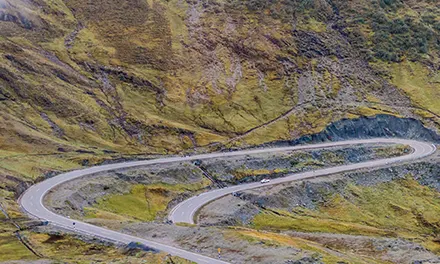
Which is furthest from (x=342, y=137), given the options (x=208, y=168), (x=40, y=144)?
(x=40, y=144)

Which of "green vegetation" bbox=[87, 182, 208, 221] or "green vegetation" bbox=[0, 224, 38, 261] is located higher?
"green vegetation" bbox=[0, 224, 38, 261]

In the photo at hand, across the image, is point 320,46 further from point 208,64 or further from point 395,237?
point 395,237

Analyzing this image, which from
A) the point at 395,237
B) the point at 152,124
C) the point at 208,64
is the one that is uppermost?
the point at 208,64

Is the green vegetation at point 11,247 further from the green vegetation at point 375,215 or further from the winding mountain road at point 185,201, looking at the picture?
the green vegetation at point 375,215

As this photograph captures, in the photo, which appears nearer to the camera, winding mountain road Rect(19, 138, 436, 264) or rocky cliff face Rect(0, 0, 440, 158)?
winding mountain road Rect(19, 138, 436, 264)

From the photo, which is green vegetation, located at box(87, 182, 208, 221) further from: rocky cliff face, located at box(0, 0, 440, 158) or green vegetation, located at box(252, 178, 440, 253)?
rocky cliff face, located at box(0, 0, 440, 158)

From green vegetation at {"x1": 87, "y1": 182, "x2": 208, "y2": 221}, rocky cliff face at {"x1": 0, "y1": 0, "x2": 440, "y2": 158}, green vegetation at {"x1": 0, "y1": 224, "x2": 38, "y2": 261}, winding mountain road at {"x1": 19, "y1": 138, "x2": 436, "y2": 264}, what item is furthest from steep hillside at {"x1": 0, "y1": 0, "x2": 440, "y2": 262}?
green vegetation at {"x1": 0, "y1": 224, "x2": 38, "y2": 261}

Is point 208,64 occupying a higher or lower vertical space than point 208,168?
higher

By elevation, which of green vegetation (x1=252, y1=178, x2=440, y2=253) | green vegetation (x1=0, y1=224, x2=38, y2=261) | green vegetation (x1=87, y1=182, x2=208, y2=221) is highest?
green vegetation (x1=0, y1=224, x2=38, y2=261)
